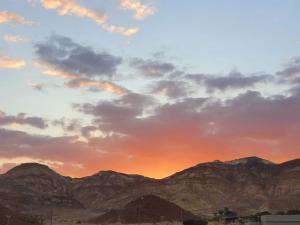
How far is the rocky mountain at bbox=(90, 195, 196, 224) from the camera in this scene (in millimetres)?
123162

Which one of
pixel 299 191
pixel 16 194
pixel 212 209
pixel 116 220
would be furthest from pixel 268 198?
pixel 16 194

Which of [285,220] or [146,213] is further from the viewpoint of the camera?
[146,213]

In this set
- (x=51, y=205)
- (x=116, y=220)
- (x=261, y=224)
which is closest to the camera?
(x=261, y=224)

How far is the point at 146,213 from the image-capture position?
420 ft

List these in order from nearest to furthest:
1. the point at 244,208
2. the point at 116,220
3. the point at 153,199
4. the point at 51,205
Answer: the point at 116,220, the point at 153,199, the point at 244,208, the point at 51,205

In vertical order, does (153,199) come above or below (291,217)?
above

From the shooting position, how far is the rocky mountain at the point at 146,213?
123 metres

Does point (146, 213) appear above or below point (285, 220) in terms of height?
above

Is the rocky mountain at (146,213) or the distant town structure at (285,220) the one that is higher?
the rocky mountain at (146,213)

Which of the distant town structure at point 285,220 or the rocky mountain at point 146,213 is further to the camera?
the rocky mountain at point 146,213

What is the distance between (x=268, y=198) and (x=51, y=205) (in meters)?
83.6

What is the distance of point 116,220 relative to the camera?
12269cm

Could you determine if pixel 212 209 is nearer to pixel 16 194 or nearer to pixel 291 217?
pixel 16 194

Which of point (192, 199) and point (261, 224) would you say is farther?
point (192, 199)
